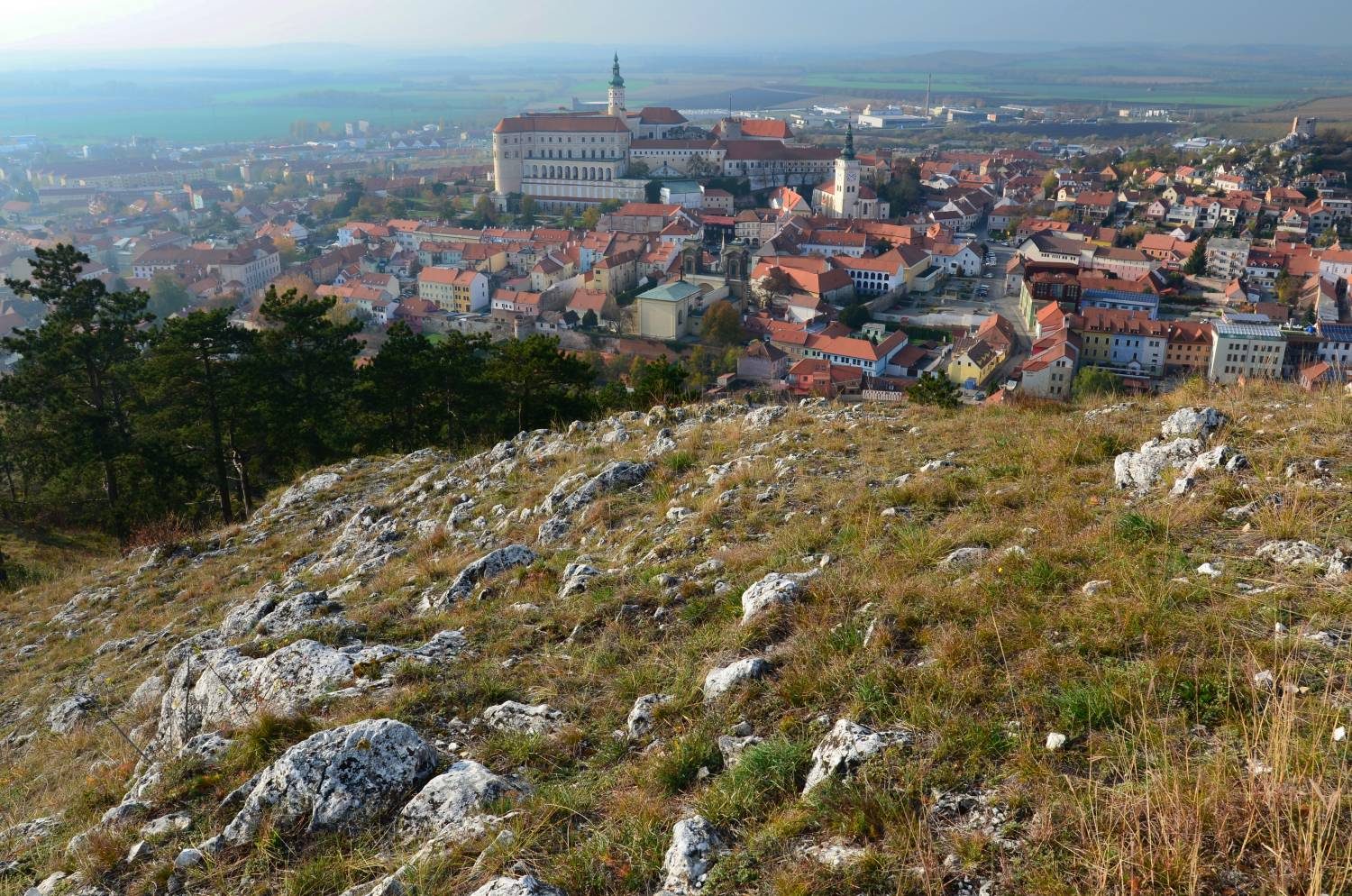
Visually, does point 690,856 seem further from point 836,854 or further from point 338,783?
point 338,783

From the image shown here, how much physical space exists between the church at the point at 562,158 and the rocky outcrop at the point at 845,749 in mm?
76462

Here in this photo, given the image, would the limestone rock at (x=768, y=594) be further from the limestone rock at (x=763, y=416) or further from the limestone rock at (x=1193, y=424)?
the limestone rock at (x=763, y=416)

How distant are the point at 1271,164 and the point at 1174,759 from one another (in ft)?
286

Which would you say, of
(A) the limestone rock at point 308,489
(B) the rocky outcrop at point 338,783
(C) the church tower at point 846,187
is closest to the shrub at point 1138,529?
(B) the rocky outcrop at point 338,783

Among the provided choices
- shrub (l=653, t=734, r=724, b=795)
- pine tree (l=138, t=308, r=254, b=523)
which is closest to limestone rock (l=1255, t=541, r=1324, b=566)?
shrub (l=653, t=734, r=724, b=795)

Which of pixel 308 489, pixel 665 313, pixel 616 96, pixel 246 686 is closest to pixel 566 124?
pixel 616 96

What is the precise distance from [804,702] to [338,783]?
182cm

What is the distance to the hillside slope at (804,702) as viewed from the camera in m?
2.48

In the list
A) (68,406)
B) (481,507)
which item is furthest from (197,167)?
(481,507)

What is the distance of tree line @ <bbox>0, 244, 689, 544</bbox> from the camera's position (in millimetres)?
13297

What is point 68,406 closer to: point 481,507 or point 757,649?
point 481,507

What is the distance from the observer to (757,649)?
12.6 feet

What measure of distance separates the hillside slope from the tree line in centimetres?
709

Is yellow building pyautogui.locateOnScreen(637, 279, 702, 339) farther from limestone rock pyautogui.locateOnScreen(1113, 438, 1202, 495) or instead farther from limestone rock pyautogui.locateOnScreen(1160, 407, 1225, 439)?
limestone rock pyautogui.locateOnScreen(1113, 438, 1202, 495)
